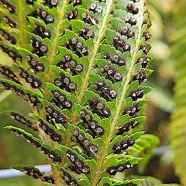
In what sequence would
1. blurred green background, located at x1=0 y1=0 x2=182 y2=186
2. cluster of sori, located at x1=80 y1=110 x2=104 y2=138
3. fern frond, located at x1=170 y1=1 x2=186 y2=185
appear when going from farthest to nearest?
blurred green background, located at x1=0 y1=0 x2=182 y2=186 → fern frond, located at x1=170 y1=1 x2=186 y2=185 → cluster of sori, located at x1=80 y1=110 x2=104 y2=138

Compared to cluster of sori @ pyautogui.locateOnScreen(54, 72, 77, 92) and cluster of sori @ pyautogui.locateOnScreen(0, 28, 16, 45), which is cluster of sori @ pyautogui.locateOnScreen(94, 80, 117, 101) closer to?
cluster of sori @ pyautogui.locateOnScreen(54, 72, 77, 92)

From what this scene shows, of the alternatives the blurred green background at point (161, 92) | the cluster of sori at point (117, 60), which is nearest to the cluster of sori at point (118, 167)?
the cluster of sori at point (117, 60)

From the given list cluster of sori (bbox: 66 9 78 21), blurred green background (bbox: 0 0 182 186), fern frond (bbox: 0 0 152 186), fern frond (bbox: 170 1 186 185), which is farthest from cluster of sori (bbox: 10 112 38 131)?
blurred green background (bbox: 0 0 182 186)

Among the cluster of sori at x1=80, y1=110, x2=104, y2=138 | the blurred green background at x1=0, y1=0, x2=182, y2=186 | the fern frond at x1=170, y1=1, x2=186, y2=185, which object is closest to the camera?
the cluster of sori at x1=80, y1=110, x2=104, y2=138

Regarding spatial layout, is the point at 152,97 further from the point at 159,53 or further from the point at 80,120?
the point at 80,120

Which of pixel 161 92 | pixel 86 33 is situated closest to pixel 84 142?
pixel 86 33

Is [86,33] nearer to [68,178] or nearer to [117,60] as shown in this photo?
[117,60]

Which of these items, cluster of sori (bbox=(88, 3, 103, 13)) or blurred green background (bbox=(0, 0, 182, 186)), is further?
blurred green background (bbox=(0, 0, 182, 186))
